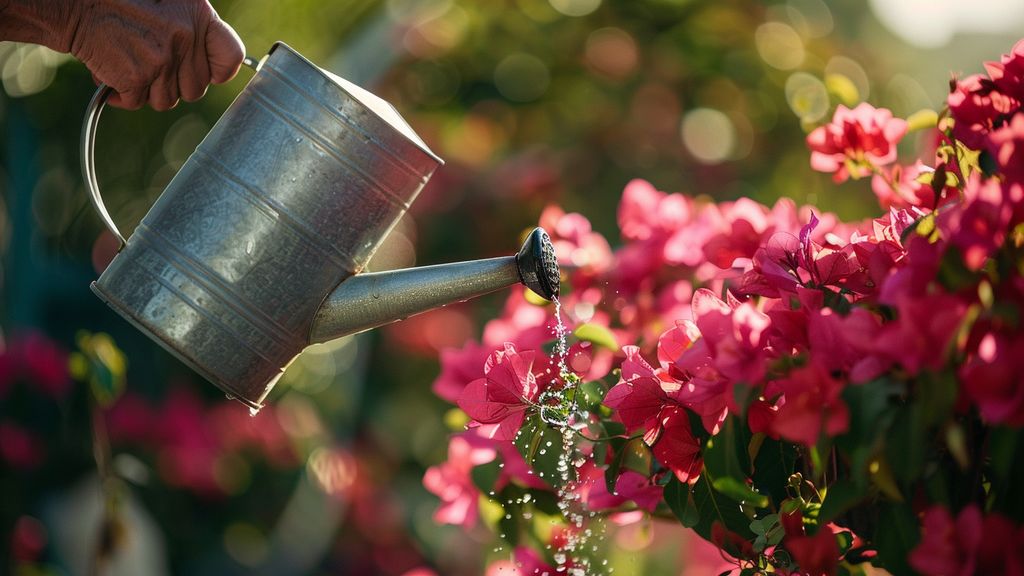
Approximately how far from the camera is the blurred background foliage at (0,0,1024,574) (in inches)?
111

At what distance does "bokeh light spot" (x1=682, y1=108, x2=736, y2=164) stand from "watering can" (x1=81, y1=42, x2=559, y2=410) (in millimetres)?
2825

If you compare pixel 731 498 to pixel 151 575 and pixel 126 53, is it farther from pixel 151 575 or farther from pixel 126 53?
pixel 151 575

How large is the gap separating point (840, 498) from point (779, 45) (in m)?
2.74

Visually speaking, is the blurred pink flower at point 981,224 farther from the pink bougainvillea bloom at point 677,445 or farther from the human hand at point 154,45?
the human hand at point 154,45

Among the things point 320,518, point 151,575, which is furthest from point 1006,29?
point 151,575

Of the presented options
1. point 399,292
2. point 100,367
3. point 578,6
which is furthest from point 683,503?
point 578,6

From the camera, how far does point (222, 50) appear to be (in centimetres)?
105

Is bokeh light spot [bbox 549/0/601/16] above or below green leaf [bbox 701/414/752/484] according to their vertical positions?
below

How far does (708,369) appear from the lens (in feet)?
2.25

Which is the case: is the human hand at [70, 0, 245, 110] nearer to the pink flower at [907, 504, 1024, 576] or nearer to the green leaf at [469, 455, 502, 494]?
the green leaf at [469, 455, 502, 494]

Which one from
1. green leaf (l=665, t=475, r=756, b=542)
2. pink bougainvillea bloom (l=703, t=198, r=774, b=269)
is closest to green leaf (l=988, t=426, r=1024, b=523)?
green leaf (l=665, t=475, r=756, b=542)

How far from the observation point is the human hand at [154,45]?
101 centimetres

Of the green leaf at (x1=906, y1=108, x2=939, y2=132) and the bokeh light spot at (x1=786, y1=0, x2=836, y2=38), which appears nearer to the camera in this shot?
the green leaf at (x1=906, y1=108, x2=939, y2=132)

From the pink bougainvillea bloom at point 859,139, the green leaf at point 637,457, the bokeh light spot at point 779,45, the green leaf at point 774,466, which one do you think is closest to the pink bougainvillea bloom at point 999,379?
the green leaf at point 774,466
